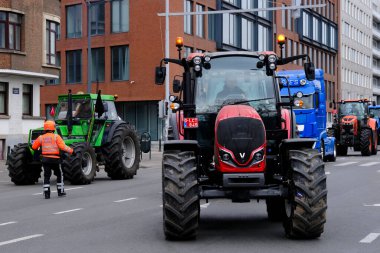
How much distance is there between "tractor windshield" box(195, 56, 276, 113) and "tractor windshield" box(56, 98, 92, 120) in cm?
1076

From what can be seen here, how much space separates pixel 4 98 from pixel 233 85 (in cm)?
2718

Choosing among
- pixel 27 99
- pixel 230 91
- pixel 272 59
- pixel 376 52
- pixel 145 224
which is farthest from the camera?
pixel 376 52

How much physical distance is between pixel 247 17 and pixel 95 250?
2291 inches

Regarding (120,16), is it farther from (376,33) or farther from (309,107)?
(376,33)

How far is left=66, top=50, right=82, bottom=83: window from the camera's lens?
58.0m

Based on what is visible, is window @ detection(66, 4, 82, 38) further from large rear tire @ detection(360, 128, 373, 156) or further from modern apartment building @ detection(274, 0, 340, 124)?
large rear tire @ detection(360, 128, 373, 156)

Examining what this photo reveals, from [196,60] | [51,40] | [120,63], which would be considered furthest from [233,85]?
[120,63]

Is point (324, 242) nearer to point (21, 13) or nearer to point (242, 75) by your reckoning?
point (242, 75)

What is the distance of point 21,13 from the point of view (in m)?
36.4

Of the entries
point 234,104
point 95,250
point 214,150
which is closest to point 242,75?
point 234,104

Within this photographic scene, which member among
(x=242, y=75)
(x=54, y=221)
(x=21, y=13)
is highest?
(x=21, y=13)

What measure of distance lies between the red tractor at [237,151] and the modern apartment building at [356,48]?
282 feet

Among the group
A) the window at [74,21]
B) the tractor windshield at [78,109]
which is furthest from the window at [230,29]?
the tractor windshield at [78,109]

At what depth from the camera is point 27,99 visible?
38.2 m
